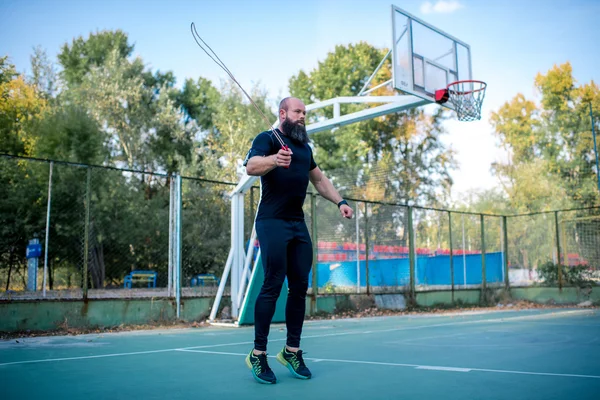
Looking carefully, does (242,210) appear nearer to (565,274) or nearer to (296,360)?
(296,360)

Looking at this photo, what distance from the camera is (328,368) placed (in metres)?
3.42

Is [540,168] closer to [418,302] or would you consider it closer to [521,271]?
[521,271]

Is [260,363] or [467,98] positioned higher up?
[467,98]

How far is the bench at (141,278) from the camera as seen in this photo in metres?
15.1

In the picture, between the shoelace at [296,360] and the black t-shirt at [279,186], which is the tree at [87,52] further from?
the shoelace at [296,360]

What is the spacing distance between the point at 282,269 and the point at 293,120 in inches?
35.2

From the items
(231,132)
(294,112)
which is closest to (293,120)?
(294,112)

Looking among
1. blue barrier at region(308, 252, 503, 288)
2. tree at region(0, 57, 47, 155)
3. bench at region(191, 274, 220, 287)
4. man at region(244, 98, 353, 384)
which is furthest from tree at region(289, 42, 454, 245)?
man at region(244, 98, 353, 384)

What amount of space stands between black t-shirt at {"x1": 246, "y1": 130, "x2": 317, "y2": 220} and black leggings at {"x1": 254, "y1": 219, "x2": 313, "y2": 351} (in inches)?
2.2

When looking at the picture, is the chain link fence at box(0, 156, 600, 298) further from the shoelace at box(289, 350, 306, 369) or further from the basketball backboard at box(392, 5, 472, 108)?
the shoelace at box(289, 350, 306, 369)

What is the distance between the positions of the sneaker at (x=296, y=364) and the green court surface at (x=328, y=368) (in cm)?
7

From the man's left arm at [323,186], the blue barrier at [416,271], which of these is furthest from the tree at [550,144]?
the man's left arm at [323,186]

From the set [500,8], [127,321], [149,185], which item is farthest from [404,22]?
[500,8]

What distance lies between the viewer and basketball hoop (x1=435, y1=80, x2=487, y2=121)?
8.90 m
